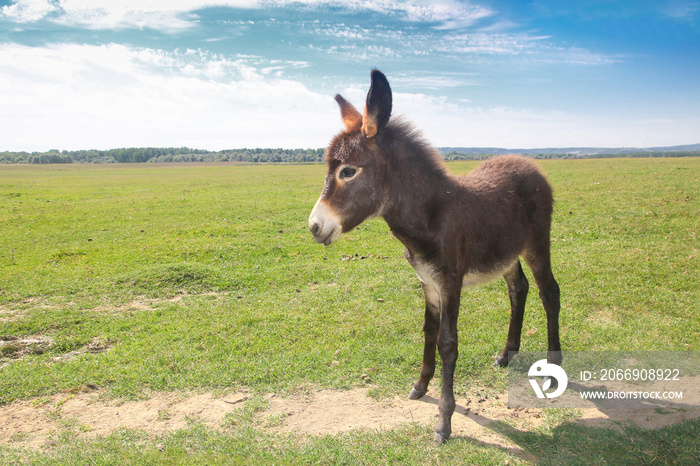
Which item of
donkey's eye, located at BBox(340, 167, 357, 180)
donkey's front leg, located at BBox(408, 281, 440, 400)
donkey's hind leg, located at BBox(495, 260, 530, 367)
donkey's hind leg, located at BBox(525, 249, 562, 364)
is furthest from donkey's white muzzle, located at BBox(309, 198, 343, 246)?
donkey's hind leg, located at BBox(495, 260, 530, 367)

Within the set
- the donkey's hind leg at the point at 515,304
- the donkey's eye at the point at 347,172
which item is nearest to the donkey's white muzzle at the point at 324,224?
the donkey's eye at the point at 347,172

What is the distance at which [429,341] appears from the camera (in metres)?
5.86

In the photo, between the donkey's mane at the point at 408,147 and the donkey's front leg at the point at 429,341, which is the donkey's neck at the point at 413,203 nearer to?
the donkey's mane at the point at 408,147

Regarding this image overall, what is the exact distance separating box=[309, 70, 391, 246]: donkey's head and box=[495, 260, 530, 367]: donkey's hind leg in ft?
9.90

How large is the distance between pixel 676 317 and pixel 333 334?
6811 mm

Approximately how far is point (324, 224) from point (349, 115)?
1557mm

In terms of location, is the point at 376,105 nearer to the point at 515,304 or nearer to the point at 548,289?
the point at 548,289

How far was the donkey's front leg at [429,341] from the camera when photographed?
18.8 ft

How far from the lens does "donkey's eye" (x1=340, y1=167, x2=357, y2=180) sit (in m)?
4.80

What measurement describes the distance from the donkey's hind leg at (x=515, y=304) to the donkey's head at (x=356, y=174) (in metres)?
3.02

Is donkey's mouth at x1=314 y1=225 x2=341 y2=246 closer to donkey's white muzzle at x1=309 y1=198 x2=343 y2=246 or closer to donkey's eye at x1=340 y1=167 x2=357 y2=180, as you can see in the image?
donkey's white muzzle at x1=309 y1=198 x2=343 y2=246

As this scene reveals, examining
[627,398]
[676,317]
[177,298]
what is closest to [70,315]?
[177,298]

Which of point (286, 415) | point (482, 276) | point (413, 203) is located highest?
point (413, 203)

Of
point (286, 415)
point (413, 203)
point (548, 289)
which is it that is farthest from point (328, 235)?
point (548, 289)
